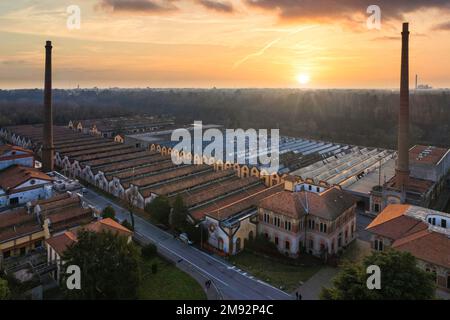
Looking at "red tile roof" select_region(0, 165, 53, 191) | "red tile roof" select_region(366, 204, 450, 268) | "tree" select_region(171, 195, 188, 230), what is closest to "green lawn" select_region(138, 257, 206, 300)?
"tree" select_region(171, 195, 188, 230)

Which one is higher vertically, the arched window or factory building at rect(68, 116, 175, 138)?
factory building at rect(68, 116, 175, 138)

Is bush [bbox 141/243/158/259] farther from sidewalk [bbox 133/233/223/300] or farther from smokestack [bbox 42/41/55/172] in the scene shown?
smokestack [bbox 42/41/55/172]

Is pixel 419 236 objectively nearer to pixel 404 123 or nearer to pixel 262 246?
pixel 262 246

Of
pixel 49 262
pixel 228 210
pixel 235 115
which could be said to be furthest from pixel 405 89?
pixel 235 115

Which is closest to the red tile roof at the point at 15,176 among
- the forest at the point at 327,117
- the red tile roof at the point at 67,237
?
the red tile roof at the point at 67,237

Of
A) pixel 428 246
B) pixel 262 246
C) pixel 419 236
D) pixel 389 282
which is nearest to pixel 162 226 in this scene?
pixel 262 246
